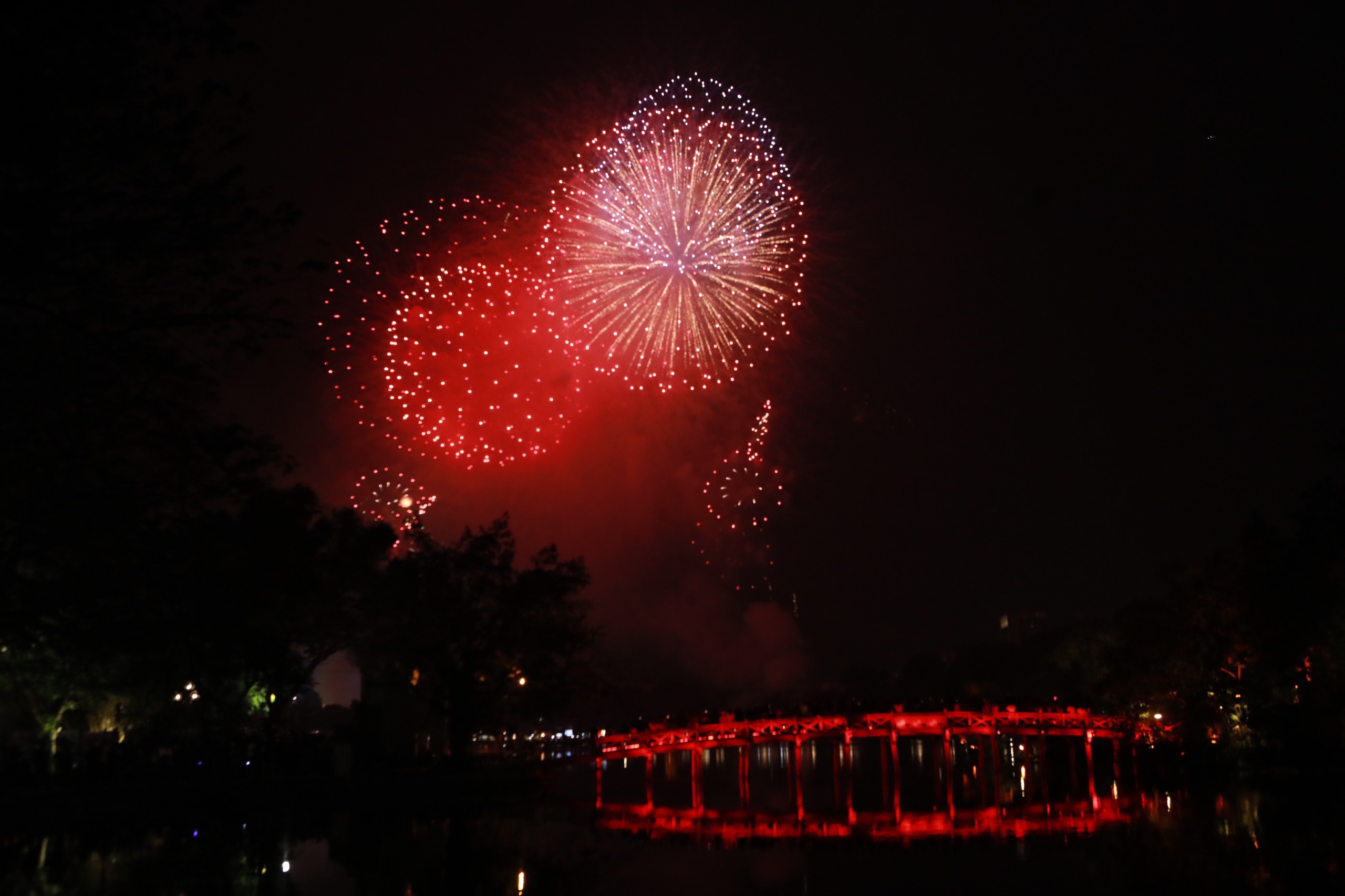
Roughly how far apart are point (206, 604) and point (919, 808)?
69.1 ft

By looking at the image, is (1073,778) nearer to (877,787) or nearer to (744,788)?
(877,787)

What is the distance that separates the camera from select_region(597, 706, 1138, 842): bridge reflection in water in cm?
2561

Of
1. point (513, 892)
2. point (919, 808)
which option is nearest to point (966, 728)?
point (919, 808)

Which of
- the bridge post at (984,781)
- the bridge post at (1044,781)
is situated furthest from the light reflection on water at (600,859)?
the bridge post at (984,781)

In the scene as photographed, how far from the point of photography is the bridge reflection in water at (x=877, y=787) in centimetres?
2561

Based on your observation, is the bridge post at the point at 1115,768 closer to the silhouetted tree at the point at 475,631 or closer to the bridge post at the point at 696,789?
the bridge post at the point at 696,789

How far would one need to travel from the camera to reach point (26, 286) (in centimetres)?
1171

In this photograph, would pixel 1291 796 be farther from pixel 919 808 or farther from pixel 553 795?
pixel 553 795

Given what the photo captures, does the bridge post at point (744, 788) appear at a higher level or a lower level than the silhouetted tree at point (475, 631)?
lower

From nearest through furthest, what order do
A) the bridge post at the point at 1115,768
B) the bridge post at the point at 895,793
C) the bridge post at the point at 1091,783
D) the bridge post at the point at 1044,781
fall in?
the bridge post at the point at 895,793 → the bridge post at the point at 1091,783 → the bridge post at the point at 1044,781 → the bridge post at the point at 1115,768

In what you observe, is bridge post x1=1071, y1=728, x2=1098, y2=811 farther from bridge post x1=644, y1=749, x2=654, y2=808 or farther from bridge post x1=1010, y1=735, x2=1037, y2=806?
bridge post x1=644, y1=749, x2=654, y2=808

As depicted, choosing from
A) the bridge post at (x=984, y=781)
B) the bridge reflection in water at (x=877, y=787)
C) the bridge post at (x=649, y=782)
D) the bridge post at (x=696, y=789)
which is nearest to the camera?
the bridge reflection in water at (x=877, y=787)

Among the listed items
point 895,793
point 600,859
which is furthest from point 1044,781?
point 600,859

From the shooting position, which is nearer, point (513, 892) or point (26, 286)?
point (26, 286)
